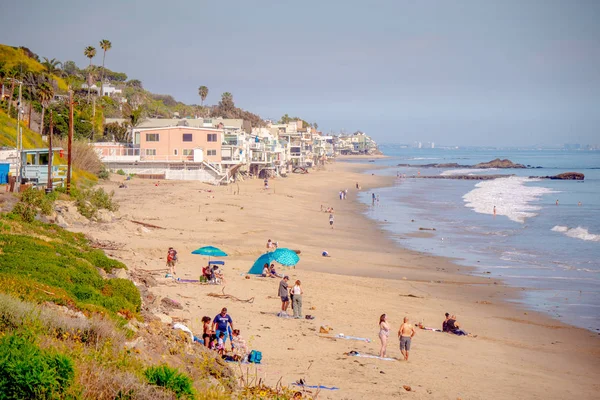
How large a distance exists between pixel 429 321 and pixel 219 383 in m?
12.2

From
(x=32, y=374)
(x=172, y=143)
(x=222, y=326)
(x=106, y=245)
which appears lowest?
(x=222, y=326)

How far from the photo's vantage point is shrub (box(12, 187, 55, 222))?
2468 cm

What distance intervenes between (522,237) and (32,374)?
38542 mm

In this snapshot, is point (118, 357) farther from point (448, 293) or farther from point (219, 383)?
point (448, 293)

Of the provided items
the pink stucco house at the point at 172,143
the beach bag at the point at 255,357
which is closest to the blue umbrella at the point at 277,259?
the beach bag at the point at 255,357

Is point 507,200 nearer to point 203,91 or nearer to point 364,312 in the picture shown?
point 364,312

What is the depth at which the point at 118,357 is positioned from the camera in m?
9.39

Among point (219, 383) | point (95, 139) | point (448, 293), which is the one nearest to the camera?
point (219, 383)

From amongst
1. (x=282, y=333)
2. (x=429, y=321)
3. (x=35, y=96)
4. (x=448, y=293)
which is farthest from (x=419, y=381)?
(x=35, y=96)

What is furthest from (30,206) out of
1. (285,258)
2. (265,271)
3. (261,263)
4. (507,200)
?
(507,200)

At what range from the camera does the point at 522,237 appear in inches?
1658

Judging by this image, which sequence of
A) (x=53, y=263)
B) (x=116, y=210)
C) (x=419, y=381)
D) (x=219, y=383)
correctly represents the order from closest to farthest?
(x=219, y=383)
(x=419, y=381)
(x=53, y=263)
(x=116, y=210)

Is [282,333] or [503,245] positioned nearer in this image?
[282,333]

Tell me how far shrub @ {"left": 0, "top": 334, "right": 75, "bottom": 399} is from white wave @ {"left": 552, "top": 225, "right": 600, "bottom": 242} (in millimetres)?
39104
